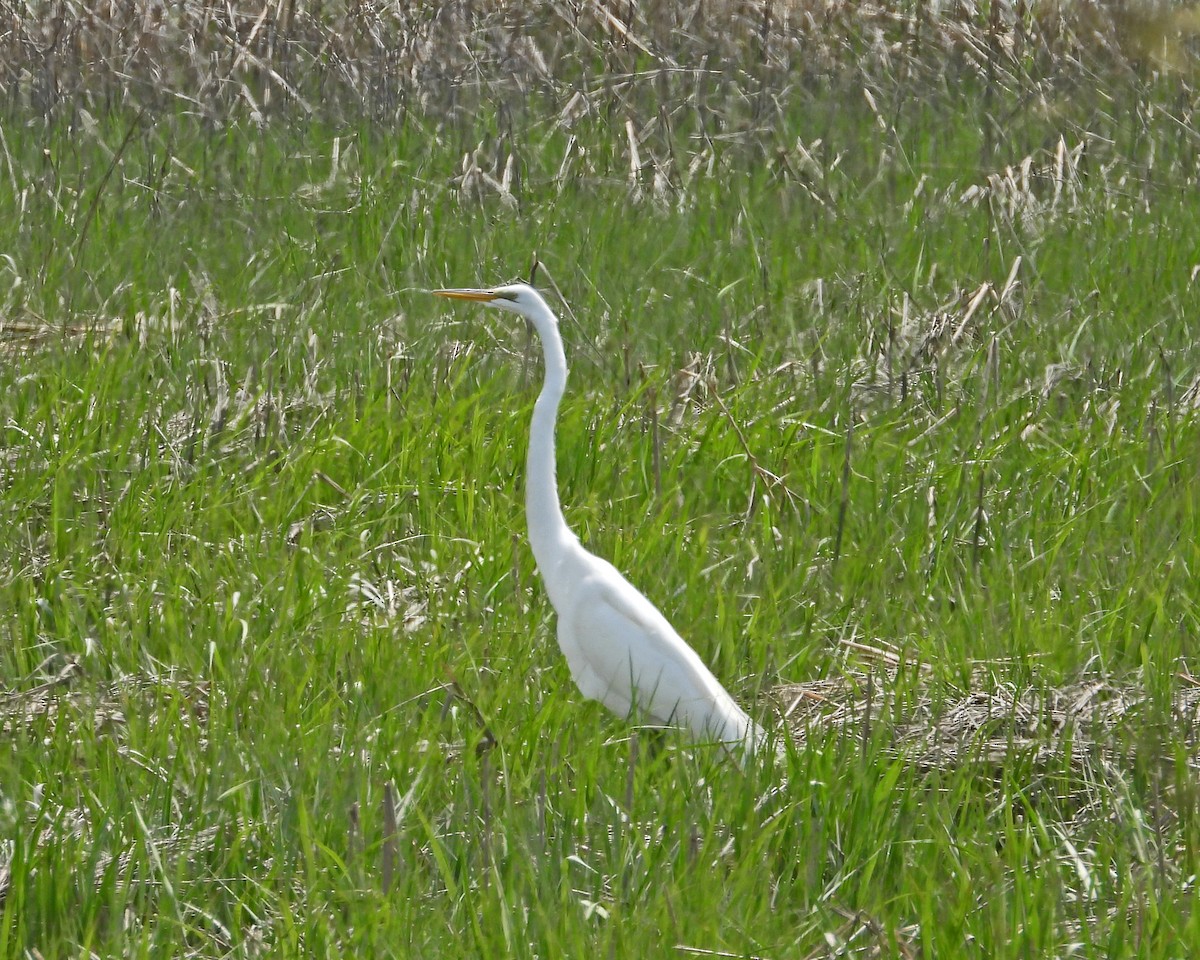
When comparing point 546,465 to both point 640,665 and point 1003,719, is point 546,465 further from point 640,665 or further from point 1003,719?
point 1003,719

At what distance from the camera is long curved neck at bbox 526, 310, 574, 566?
3.28 meters

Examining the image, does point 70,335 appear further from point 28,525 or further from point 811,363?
point 811,363

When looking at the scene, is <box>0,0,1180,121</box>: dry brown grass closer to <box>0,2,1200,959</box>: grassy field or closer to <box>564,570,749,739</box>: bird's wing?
<box>0,2,1200,959</box>: grassy field

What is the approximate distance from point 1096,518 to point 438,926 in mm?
2399

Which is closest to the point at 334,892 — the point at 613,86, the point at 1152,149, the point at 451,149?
the point at 451,149

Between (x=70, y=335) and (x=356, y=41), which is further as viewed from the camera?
(x=356, y=41)

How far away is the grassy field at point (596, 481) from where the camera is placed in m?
2.26

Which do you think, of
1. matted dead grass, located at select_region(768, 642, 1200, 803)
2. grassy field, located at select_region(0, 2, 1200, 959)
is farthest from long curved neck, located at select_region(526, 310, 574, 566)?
matted dead grass, located at select_region(768, 642, 1200, 803)

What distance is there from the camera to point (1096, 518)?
3898 millimetres

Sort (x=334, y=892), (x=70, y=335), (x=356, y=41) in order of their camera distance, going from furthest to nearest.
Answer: (x=356, y=41), (x=70, y=335), (x=334, y=892)

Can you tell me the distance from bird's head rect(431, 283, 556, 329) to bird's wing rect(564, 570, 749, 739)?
1.85ft

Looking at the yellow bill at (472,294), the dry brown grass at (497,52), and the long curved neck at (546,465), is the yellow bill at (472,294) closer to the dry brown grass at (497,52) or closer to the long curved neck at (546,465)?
the long curved neck at (546,465)

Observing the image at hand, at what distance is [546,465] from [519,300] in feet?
1.17

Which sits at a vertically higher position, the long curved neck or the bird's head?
the bird's head
